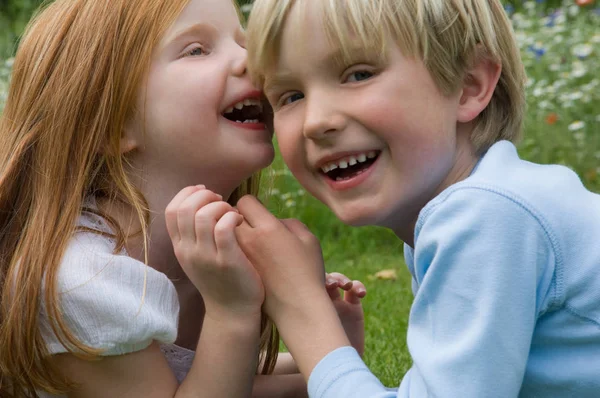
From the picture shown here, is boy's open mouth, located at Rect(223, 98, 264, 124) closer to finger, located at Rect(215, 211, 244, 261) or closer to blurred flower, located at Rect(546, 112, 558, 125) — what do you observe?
finger, located at Rect(215, 211, 244, 261)

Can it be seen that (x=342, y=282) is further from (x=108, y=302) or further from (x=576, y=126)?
(x=576, y=126)

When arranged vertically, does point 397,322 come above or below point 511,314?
below

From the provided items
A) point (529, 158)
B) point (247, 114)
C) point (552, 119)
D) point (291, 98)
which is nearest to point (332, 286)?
point (247, 114)

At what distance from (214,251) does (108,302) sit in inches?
10.3

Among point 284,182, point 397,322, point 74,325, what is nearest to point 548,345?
point 74,325

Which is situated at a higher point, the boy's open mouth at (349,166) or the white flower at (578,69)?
the boy's open mouth at (349,166)

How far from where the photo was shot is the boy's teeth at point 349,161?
1.99 m

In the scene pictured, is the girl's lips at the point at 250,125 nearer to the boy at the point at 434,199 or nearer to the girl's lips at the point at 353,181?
the boy at the point at 434,199

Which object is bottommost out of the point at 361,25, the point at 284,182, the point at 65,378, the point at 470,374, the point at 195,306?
the point at 284,182

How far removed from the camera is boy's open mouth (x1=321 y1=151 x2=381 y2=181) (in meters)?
1.99

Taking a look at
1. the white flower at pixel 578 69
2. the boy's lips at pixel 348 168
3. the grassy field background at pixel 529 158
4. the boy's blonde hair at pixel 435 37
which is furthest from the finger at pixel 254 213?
the white flower at pixel 578 69

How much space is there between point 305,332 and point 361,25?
26.7 inches

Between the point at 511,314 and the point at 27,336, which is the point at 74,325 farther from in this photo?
the point at 511,314

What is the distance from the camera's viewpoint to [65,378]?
2158 mm
